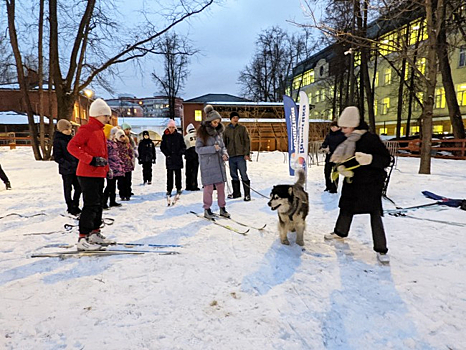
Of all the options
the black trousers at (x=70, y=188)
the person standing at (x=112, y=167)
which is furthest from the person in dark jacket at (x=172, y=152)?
the black trousers at (x=70, y=188)

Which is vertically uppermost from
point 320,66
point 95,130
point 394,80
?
point 320,66

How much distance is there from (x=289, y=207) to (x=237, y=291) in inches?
56.6

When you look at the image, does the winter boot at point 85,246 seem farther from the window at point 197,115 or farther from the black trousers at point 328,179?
the window at point 197,115

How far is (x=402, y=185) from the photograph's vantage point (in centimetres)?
770

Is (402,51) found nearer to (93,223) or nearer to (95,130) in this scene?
(95,130)

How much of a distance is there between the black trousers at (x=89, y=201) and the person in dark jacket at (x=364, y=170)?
3.04 meters

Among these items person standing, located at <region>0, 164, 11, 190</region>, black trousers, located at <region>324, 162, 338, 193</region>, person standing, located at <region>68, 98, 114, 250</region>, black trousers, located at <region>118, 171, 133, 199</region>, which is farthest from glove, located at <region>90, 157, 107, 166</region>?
person standing, located at <region>0, 164, 11, 190</region>

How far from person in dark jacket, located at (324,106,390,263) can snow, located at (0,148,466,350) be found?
1.60 ft

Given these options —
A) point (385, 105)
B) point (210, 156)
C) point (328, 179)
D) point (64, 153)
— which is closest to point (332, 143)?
point (328, 179)

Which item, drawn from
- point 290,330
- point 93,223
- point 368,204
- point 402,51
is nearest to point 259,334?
point 290,330

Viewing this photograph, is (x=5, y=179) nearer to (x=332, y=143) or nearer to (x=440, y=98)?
(x=332, y=143)

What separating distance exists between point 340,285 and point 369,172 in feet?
4.32

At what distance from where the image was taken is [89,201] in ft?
11.8

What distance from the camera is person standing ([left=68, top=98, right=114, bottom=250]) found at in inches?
138
